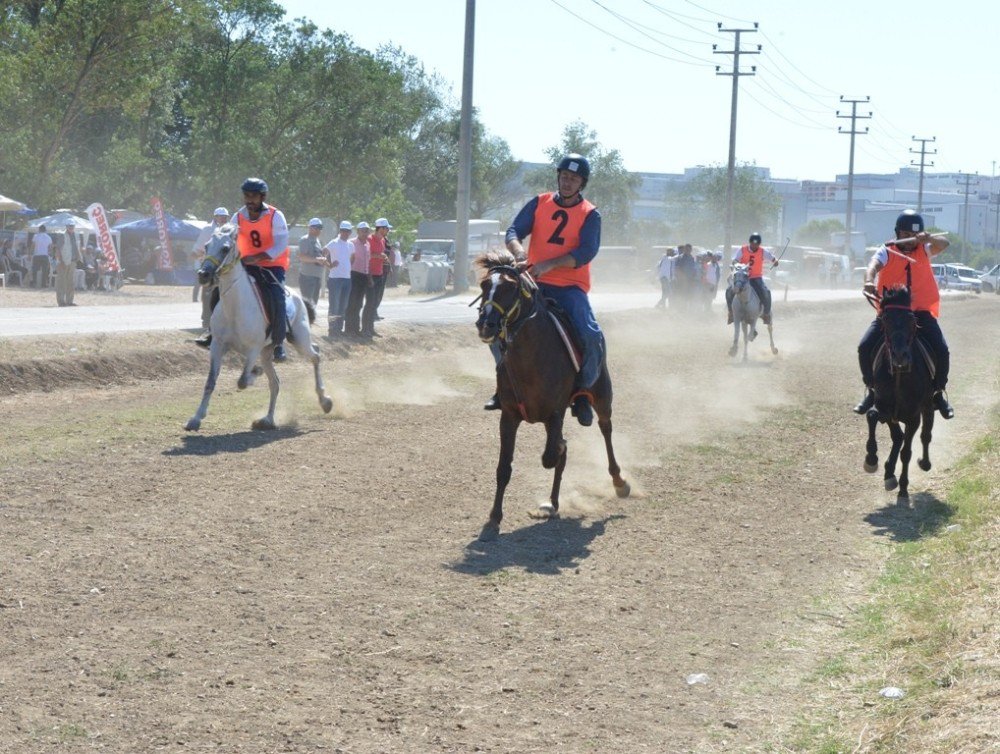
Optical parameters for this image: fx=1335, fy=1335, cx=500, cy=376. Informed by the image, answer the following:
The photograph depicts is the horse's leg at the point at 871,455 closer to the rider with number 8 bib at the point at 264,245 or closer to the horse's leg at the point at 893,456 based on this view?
the horse's leg at the point at 893,456

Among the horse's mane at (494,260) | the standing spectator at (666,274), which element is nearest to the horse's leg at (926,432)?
the horse's mane at (494,260)

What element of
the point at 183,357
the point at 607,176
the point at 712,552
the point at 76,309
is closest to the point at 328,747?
the point at 712,552

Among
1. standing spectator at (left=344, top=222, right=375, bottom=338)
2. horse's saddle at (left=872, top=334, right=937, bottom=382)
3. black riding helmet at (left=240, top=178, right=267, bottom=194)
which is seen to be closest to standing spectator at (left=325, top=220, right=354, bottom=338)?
standing spectator at (left=344, top=222, right=375, bottom=338)

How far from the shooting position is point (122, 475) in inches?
426

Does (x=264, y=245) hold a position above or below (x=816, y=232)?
below

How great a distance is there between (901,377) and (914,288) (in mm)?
840

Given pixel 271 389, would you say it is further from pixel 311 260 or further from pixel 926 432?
pixel 311 260

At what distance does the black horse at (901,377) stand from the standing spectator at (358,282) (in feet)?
46.2

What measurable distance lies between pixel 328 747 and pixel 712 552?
438 centimetres

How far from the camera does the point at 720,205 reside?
115812mm

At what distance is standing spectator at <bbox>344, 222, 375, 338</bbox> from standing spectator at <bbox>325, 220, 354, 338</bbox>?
0.13 meters

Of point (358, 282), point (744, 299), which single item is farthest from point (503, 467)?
→ point (744, 299)

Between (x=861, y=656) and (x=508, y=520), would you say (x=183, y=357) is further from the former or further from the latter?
(x=861, y=656)

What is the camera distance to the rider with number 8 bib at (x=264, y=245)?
1380 centimetres
